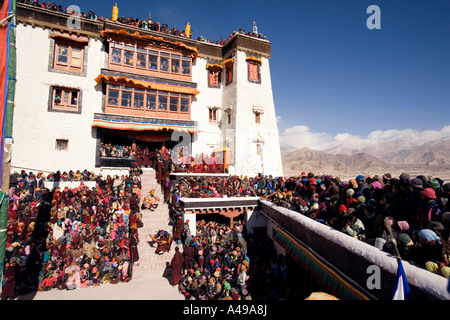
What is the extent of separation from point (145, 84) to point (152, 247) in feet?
43.4

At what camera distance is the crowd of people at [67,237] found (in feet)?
32.0

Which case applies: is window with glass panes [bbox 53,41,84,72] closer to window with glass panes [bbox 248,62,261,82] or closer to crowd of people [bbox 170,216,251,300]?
window with glass panes [bbox 248,62,261,82]

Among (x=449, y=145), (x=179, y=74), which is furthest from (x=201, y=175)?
(x=449, y=145)

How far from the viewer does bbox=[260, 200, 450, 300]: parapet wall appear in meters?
4.09

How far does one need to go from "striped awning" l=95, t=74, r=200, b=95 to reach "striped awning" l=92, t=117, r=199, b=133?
2959mm

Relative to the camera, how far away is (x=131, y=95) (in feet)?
62.4

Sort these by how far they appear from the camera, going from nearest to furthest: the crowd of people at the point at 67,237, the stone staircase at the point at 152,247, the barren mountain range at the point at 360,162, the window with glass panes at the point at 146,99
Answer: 1. the crowd of people at the point at 67,237
2. the stone staircase at the point at 152,247
3. the window with glass panes at the point at 146,99
4. the barren mountain range at the point at 360,162

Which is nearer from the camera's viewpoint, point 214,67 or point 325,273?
point 325,273

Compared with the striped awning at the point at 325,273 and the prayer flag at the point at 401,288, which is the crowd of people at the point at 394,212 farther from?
the striped awning at the point at 325,273

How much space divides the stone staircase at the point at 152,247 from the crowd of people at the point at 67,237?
0.42m

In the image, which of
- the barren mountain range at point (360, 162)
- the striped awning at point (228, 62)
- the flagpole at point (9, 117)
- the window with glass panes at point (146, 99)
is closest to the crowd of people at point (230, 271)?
the flagpole at point (9, 117)

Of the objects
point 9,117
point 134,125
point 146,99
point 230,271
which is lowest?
point 230,271

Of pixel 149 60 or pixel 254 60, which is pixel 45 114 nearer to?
pixel 149 60

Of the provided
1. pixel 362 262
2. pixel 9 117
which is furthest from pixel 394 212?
pixel 9 117
